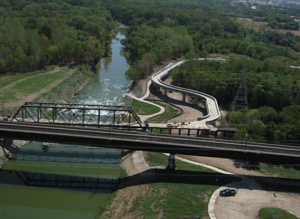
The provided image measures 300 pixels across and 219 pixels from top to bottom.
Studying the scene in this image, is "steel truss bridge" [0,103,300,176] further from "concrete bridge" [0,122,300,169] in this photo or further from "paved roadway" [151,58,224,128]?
"paved roadway" [151,58,224,128]

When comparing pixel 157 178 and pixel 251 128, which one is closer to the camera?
pixel 157 178

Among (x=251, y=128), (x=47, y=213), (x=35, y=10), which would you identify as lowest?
(x=47, y=213)

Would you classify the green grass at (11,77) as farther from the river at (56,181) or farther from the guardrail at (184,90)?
the river at (56,181)

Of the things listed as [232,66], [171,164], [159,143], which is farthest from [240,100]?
[159,143]

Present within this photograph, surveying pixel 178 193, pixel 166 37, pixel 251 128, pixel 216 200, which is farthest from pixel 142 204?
pixel 166 37

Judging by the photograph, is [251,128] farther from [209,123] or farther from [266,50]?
[266,50]

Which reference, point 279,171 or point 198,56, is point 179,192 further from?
point 198,56
